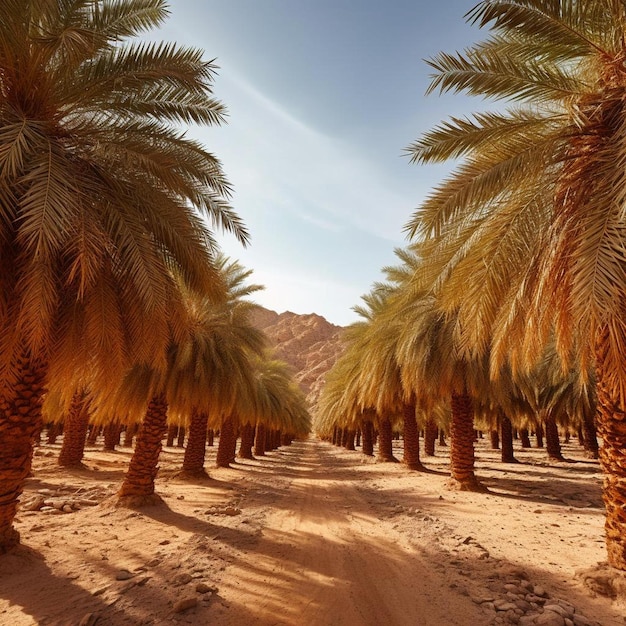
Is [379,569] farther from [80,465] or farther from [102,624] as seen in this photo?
[80,465]

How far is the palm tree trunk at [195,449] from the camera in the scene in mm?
15727

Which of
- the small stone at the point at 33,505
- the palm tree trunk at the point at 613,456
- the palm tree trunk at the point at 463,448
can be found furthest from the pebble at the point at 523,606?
the small stone at the point at 33,505

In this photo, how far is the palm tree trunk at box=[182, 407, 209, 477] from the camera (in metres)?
15.7

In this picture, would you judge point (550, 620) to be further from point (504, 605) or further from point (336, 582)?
point (336, 582)

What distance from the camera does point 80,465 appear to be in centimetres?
1778

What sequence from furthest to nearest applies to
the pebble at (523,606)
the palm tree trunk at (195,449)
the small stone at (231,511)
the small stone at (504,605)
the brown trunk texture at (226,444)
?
the brown trunk texture at (226,444)
the palm tree trunk at (195,449)
the small stone at (231,511)
the small stone at (504,605)
the pebble at (523,606)

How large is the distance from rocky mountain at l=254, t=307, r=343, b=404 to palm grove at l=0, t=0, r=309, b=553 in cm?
11337

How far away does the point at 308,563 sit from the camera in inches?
241

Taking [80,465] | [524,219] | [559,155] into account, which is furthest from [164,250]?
[80,465]

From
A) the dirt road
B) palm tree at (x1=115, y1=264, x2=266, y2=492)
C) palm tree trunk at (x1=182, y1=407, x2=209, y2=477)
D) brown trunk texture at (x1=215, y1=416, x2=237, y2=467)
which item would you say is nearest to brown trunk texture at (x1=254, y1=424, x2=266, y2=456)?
brown trunk texture at (x1=215, y1=416, x2=237, y2=467)

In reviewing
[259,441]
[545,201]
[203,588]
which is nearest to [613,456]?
[545,201]

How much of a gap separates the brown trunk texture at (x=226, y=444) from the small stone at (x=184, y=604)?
1654cm

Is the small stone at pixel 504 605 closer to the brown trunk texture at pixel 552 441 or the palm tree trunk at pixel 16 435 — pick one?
the palm tree trunk at pixel 16 435

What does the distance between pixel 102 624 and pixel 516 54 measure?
31.8 feet
